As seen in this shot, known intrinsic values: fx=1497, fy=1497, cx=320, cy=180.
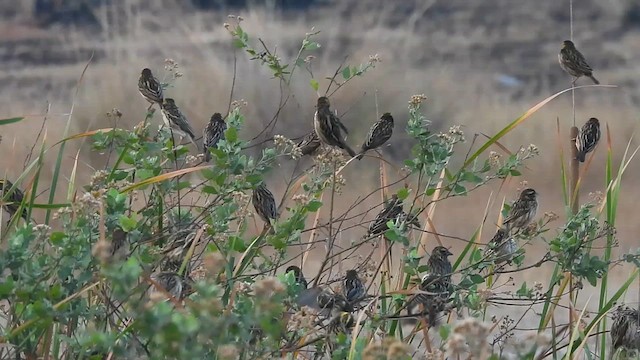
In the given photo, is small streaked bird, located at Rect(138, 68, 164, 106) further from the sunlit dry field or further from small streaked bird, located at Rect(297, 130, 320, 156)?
the sunlit dry field

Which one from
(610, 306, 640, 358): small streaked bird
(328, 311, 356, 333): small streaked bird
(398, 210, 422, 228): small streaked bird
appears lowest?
(610, 306, 640, 358): small streaked bird

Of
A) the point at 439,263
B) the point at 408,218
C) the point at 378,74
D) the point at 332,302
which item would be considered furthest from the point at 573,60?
the point at 378,74

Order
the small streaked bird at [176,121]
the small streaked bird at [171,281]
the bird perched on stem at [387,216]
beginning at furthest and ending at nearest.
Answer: the small streaked bird at [176,121]
the bird perched on stem at [387,216]
the small streaked bird at [171,281]

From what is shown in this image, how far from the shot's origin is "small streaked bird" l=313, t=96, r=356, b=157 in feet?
18.0

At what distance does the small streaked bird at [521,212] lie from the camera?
5.24 m

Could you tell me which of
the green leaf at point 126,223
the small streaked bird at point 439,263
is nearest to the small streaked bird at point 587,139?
the small streaked bird at point 439,263

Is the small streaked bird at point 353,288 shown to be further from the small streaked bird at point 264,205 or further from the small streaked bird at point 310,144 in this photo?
the small streaked bird at point 310,144

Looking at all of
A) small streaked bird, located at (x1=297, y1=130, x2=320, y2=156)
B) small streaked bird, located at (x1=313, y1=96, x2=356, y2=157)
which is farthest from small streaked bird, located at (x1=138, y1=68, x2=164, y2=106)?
small streaked bird, located at (x1=313, y1=96, x2=356, y2=157)

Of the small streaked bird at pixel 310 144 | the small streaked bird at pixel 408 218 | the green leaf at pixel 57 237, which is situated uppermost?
the small streaked bird at pixel 310 144

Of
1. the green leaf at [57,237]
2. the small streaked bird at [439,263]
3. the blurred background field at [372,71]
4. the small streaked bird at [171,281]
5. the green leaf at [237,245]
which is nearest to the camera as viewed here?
the green leaf at [57,237]

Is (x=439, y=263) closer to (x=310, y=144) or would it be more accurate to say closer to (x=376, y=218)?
(x=376, y=218)

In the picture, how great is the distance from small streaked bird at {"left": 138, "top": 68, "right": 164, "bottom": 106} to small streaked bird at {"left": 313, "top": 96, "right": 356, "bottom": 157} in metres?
0.75

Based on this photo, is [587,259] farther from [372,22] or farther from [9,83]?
[372,22]

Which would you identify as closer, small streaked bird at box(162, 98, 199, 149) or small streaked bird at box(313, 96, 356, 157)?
small streaked bird at box(313, 96, 356, 157)
